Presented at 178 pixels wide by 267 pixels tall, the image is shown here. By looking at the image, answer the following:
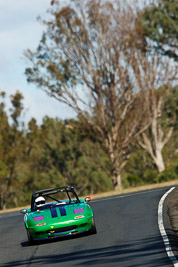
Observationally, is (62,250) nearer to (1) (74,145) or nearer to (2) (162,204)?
(2) (162,204)

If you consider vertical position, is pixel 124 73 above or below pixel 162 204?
above

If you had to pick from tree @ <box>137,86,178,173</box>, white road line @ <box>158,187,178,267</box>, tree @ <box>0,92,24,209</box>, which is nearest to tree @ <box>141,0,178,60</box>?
tree @ <box>137,86,178,173</box>

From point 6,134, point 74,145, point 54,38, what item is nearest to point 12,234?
point 54,38

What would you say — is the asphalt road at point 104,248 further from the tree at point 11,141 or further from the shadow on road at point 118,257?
the tree at point 11,141

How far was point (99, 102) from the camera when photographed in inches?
1769

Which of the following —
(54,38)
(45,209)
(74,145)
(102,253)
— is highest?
(54,38)

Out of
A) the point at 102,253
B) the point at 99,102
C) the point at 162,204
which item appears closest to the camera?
the point at 102,253

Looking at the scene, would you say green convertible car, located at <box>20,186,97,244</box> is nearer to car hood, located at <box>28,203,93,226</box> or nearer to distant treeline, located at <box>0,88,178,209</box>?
car hood, located at <box>28,203,93,226</box>

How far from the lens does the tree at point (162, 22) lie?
157 feet

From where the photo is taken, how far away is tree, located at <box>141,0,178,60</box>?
48000mm

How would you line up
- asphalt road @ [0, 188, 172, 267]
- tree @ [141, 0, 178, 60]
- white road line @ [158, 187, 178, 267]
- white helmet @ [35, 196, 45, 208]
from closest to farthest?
white road line @ [158, 187, 178, 267], asphalt road @ [0, 188, 172, 267], white helmet @ [35, 196, 45, 208], tree @ [141, 0, 178, 60]

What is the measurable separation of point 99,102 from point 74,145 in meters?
19.3

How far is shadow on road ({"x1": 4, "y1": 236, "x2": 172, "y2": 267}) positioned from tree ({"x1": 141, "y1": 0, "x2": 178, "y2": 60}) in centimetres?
3832

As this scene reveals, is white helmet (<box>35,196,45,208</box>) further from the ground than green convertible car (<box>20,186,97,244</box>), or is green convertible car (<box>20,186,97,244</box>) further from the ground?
white helmet (<box>35,196,45,208</box>)
